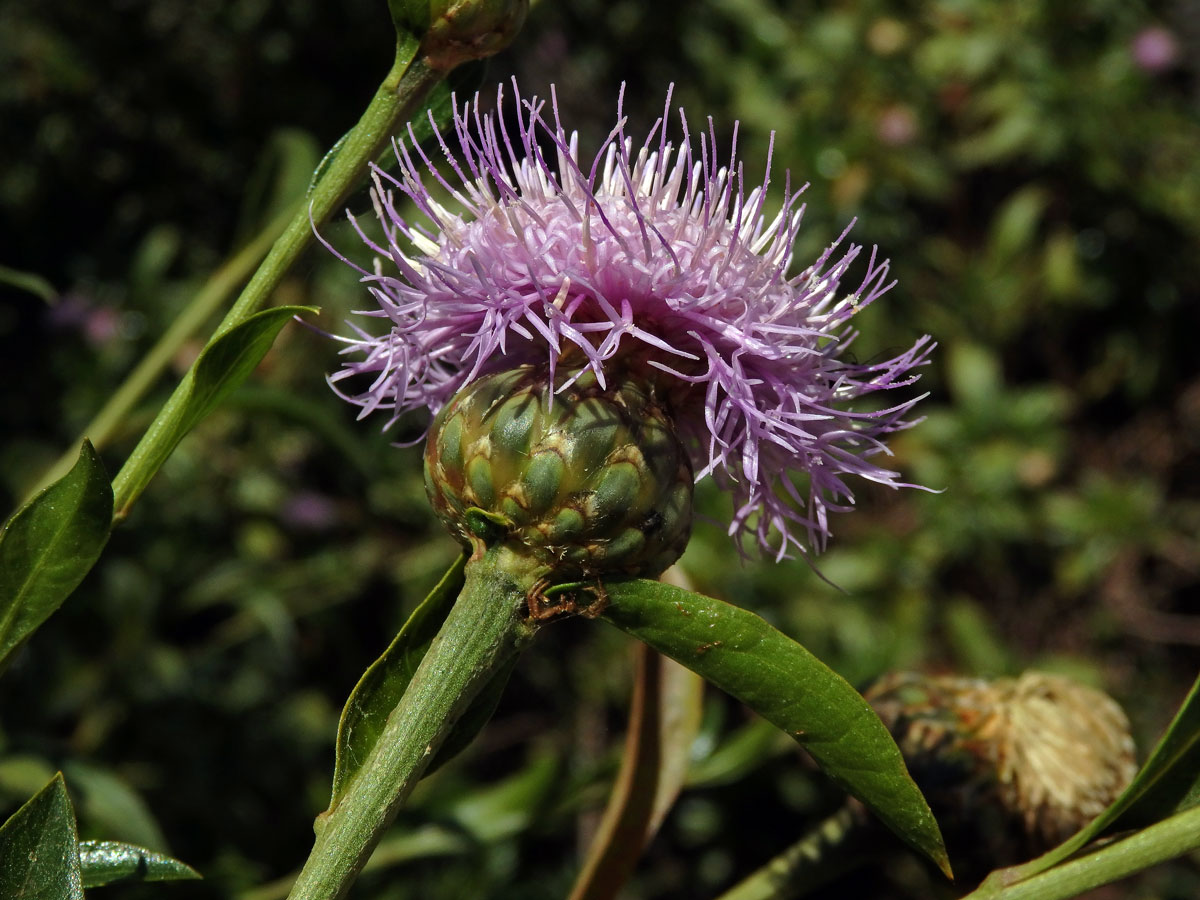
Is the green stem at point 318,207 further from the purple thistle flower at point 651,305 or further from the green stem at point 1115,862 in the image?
the green stem at point 1115,862

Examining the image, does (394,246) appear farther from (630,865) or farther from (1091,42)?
(1091,42)

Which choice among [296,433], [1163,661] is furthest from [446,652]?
[1163,661]

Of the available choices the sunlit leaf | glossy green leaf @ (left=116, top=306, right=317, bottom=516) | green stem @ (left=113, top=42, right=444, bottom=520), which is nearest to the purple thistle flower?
green stem @ (left=113, top=42, right=444, bottom=520)

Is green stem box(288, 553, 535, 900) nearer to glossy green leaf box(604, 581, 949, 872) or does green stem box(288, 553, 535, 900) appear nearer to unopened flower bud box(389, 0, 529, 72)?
glossy green leaf box(604, 581, 949, 872)

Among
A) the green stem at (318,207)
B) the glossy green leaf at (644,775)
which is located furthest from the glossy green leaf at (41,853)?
the glossy green leaf at (644,775)

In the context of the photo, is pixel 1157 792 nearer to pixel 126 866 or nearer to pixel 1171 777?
pixel 1171 777

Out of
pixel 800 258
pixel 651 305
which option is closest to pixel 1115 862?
pixel 651 305

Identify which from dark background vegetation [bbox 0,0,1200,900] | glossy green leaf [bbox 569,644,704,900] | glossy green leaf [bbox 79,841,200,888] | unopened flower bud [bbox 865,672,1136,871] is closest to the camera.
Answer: glossy green leaf [bbox 79,841,200,888]
